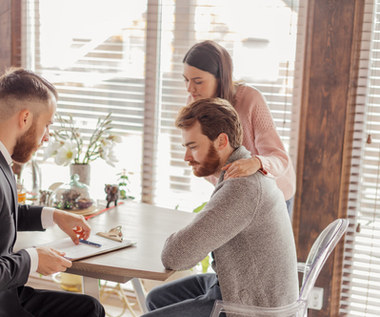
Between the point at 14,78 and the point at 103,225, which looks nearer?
the point at 14,78

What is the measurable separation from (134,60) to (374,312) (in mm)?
1882

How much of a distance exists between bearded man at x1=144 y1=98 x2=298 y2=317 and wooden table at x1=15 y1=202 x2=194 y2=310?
11 centimetres

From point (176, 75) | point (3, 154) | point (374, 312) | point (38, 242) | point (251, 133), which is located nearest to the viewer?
point (3, 154)

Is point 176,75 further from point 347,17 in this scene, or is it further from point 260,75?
point 347,17

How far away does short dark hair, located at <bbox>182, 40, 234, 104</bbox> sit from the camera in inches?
88.2

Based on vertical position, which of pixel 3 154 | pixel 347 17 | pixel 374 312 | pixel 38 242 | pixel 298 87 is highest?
pixel 347 17

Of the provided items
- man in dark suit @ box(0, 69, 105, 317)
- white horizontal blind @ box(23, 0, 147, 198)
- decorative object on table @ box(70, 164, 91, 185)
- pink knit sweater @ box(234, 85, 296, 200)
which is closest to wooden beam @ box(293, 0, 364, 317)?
pink knit sweater @ box(234, 85, 296, 200)

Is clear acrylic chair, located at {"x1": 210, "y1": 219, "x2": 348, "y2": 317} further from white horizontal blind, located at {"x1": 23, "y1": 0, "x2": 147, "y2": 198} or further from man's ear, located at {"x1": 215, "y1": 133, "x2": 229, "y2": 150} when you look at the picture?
white horizontal blind, located at {"x1": 23, "y1": 0, "x2": 147, "y2": 198}

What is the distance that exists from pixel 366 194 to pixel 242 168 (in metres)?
1.22

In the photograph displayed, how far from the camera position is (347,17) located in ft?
8.33

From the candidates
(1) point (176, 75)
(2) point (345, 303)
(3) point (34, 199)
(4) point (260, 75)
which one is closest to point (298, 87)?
(4) point (260, 75)

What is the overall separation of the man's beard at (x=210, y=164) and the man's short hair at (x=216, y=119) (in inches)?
1.9

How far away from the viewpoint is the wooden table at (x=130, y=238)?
177cm

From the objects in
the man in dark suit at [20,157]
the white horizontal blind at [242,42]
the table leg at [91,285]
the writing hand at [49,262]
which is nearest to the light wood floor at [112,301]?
the white horizontal blind at [242,42]
